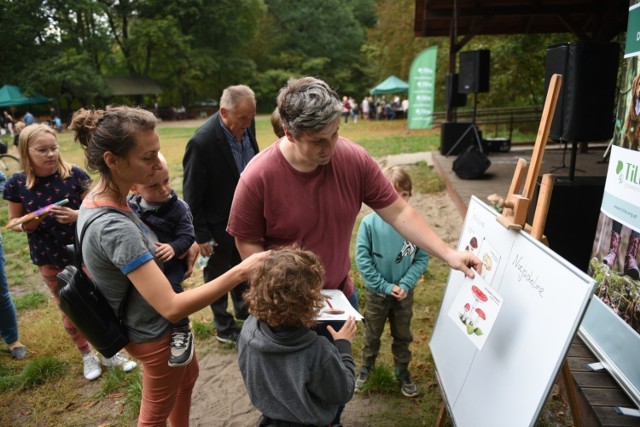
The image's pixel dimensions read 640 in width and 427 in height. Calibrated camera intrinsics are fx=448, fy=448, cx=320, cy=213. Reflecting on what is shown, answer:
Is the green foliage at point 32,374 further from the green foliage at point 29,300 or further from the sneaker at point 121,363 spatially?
the green foliage at point 29,300

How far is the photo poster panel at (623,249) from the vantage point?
2178mm

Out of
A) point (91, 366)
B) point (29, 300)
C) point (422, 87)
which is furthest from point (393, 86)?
point (91, 366)

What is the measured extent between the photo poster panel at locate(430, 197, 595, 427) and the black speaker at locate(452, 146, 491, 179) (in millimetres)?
5329

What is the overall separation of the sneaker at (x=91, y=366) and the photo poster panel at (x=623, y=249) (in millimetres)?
3298

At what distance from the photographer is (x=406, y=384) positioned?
2941mm

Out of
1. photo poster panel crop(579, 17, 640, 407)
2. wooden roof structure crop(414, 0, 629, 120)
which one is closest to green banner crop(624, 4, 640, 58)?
photo poster panel crop(579, 17, 640, 407)

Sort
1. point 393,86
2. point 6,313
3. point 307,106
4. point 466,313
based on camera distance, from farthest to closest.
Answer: point 393,86 → point 6,313 → point 466,313 → point 307,106

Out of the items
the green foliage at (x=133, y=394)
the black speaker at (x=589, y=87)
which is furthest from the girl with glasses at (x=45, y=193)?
the black speaker at (x=589, y=87)

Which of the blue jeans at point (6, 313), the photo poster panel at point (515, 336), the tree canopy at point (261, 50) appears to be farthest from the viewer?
the tree canopy at point (261, 50)

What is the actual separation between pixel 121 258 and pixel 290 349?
2.17ft

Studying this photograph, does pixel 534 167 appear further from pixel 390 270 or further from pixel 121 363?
pixel 121 363

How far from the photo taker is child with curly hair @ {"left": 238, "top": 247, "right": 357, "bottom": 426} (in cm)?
150

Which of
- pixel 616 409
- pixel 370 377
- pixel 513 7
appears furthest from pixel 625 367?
pixel 513 7

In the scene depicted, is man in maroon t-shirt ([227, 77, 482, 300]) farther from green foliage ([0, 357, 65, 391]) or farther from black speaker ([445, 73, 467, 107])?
black speaker ([445, 73, 467, 107])
